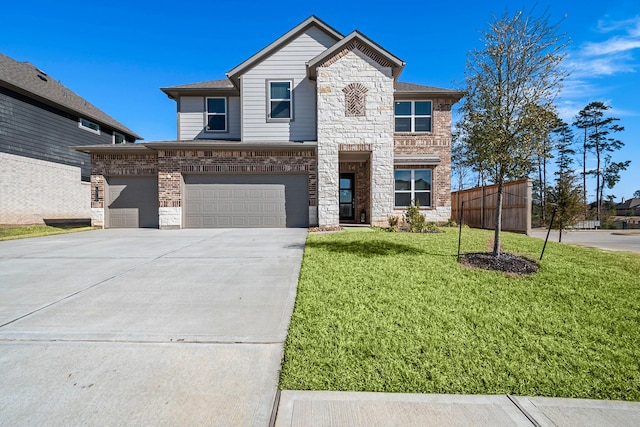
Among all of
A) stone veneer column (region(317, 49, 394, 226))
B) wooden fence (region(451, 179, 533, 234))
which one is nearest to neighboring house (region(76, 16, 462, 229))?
stone veneer column (region(317, 49, 394, 226))

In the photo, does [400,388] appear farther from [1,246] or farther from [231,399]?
[1,246]

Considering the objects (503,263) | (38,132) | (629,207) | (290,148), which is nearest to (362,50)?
(290,148)

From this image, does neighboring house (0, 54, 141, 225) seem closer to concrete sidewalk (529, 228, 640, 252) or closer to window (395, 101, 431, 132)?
window (395, 101, 431, 132)

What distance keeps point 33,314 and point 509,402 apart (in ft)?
17.5

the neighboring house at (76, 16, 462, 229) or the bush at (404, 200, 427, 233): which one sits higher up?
the neighboring house at (76, 16, 462, 229)

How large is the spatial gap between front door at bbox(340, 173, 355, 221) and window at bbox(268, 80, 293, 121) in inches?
171

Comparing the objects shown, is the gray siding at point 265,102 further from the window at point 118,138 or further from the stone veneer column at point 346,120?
the window at point 118,138

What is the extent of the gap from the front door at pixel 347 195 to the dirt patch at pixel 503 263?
359 inches

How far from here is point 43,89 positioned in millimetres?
17406

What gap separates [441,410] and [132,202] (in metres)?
14.9

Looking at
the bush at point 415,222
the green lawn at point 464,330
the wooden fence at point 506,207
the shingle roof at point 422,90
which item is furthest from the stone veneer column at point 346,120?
the green lawn at point 464,330

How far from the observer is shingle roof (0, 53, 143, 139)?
607 inches

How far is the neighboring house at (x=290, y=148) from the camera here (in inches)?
471

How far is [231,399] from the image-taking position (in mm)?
2166
